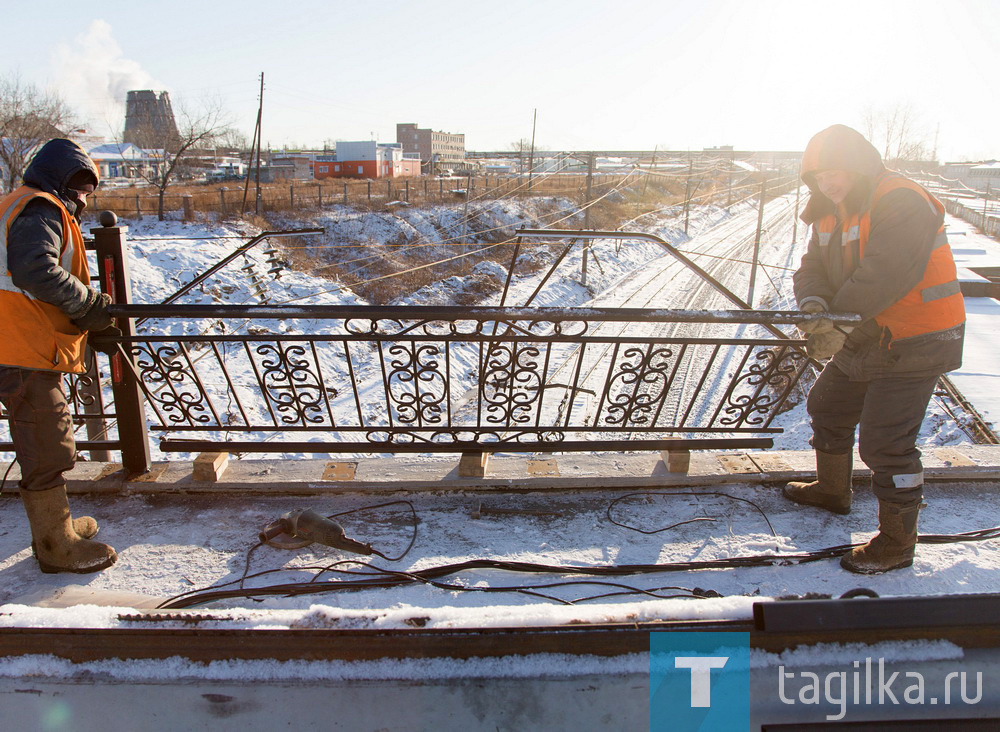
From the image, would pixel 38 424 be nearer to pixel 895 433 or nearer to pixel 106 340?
pixel 106 340

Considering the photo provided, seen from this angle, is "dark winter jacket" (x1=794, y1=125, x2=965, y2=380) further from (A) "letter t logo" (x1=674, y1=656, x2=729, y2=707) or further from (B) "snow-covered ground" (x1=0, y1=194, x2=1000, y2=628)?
(A) "letter t logo" (x1=674, y1=656, x2=729, y2=707)

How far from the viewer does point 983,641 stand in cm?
220

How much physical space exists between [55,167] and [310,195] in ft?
107

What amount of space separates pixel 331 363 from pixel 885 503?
1326 cm

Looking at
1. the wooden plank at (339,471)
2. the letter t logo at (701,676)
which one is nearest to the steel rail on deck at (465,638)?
the letter t logo at (701,676)

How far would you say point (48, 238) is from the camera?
8.63 ft

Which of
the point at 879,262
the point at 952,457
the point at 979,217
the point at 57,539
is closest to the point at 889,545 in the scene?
the point at 879,262

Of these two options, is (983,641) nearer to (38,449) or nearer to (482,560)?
(482,560)

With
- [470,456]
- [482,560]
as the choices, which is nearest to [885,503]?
[482,560]

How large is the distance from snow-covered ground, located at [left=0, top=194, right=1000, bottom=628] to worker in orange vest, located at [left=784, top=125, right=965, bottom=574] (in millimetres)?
401

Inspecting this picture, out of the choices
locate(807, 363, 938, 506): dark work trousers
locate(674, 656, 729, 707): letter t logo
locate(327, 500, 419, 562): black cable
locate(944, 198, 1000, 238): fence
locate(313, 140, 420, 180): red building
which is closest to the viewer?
locate(674, 656, 729, 707): letter t logo

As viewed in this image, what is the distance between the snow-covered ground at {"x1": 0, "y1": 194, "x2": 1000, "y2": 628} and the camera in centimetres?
233

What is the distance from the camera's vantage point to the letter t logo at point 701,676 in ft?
7.06

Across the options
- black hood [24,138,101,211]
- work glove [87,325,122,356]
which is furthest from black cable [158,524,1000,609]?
black hood [24,138,101,211]
